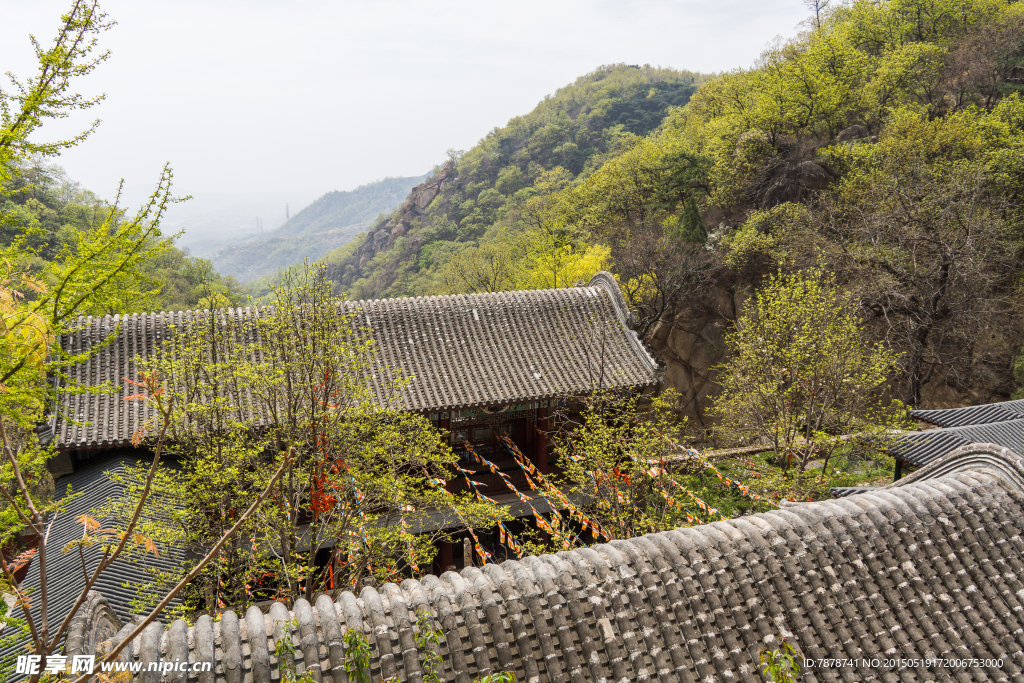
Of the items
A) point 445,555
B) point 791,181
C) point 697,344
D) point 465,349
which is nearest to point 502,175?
point 791,181

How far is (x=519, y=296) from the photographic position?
50.2 feet

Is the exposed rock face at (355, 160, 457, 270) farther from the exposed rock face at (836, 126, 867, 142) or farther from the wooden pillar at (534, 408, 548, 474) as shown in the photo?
the wooden pillar at (534, 408, 548, 474)

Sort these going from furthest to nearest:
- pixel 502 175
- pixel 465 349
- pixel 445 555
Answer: pixel 502 175 < pixel 465 349 < pixel 445 555

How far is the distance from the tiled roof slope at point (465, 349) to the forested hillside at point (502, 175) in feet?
117

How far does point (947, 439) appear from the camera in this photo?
41.6 ft

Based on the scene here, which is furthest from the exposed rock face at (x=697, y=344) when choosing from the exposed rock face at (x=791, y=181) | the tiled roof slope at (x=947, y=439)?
the tiled roof slope at (x=947, y=439)

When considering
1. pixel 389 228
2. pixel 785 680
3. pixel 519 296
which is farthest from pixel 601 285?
pixel 389 228

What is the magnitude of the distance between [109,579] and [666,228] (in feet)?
85.1

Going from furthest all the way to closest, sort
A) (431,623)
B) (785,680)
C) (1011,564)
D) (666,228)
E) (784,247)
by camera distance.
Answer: (666,228) → (784,247) → (1011,564) → (431,623) → (785,680)

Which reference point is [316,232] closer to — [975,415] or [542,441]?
[542,441]

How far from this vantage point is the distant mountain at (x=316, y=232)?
470ft

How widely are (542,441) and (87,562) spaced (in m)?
9.18

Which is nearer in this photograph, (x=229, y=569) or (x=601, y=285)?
(x=229, y=569)

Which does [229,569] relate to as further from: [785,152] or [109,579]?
[785,152]
